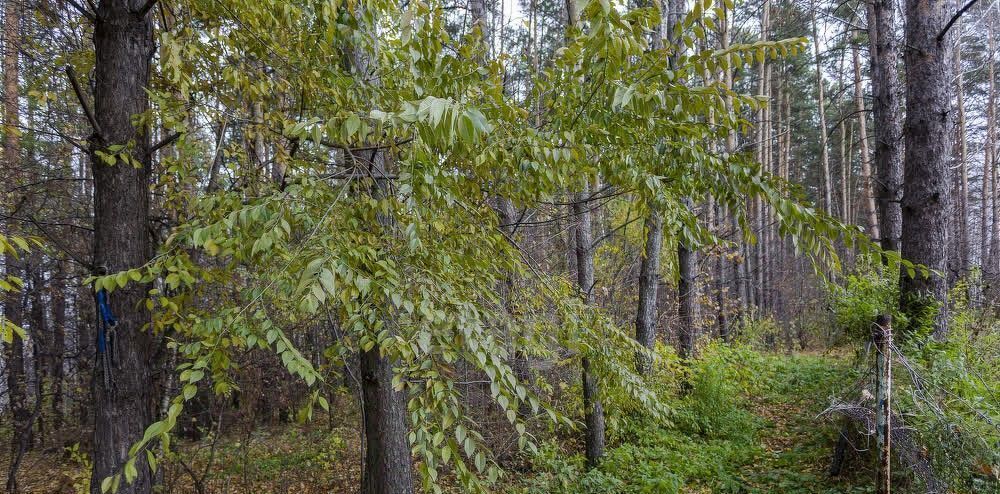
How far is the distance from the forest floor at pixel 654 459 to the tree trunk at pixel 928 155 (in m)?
1.37

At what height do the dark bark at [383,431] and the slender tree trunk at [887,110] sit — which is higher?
the slender tree trunk at [887,110]

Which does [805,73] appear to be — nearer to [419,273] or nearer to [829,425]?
[829,425]

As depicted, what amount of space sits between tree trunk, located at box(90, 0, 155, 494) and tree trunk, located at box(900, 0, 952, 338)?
6.63m

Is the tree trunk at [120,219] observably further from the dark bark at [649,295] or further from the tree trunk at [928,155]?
the tree trunk at [928,155]

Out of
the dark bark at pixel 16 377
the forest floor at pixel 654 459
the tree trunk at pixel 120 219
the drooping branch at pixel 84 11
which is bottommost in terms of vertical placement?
the forest floor at pixel 654 459

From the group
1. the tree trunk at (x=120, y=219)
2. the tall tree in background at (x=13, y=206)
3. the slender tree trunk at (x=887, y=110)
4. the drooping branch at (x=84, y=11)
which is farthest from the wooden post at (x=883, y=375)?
the tall tree in background at (x=13, y=206)

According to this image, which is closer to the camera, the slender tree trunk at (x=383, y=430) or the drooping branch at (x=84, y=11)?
the drooping branch at (x=84, y=11)

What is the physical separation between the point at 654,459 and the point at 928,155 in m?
4.54

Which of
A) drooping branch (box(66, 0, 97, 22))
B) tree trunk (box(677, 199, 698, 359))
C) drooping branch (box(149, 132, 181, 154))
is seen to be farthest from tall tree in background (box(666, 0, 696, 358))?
drooping branch (box(66, 0, 97, 22))

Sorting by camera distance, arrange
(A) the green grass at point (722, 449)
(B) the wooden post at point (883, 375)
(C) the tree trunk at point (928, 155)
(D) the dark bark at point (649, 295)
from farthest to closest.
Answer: (D) the dark bark at point (649, 295)
(A) the green grass at point (722, 449)
(C) the tree trunk at point (928, 155)
(B) the wooden post at point (883, 375)

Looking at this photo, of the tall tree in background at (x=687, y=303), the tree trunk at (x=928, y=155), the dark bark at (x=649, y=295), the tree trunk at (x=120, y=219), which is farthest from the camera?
the tall tree in background at (x=687, y=303)

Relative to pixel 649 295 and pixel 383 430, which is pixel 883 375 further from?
pixel 649 295

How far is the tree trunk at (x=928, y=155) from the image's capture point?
500 centimetres

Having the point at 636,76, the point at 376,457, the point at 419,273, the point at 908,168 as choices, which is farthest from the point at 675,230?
the point at 908,168
